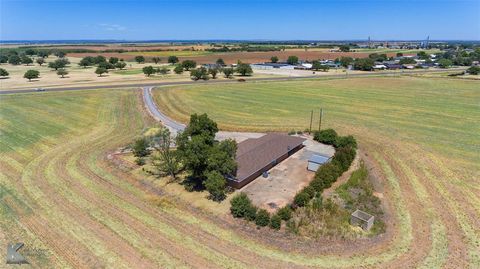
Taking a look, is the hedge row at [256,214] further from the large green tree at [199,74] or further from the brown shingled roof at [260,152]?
the large green tree at [199,74]

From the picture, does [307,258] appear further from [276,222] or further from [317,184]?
[317,184]

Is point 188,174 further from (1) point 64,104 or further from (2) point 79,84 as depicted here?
(2) point 79,84

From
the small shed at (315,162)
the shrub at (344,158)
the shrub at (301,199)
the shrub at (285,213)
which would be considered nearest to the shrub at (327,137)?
the shrub at (344,158)

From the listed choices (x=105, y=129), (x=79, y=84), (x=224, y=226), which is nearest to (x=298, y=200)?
(x=224, y=226)

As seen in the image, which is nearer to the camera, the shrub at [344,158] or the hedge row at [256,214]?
the hedge row at [256,214]

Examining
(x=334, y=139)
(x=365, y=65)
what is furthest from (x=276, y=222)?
(x=365, y=65)

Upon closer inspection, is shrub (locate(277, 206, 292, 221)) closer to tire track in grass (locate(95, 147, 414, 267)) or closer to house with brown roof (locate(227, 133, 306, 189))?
tire track in grass (locate(95, 147, 414, 267))
